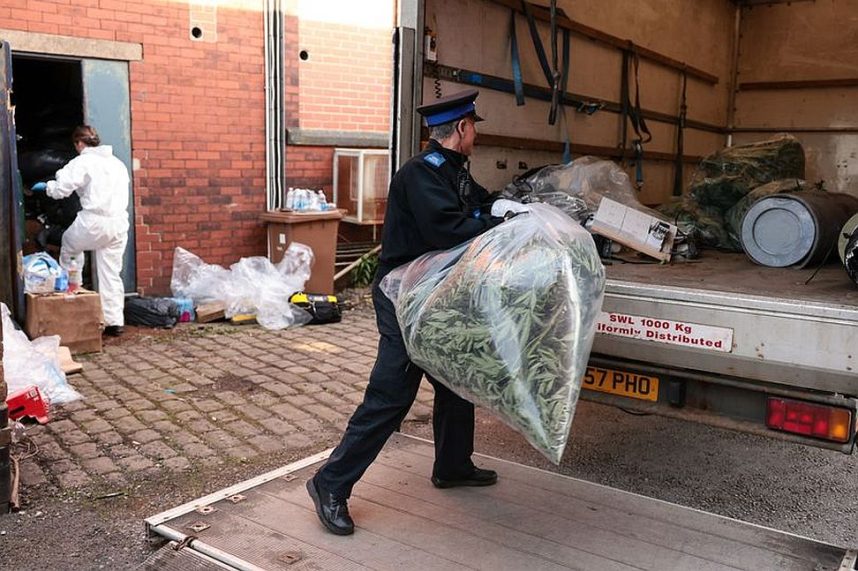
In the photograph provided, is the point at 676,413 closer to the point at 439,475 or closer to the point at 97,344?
the point at 439,475

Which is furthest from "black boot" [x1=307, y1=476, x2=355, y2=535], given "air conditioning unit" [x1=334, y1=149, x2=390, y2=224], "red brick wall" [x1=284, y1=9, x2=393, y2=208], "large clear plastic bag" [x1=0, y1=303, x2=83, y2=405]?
"air conditioning unit" [x1=334, y1=149, x2=390, y2=224]

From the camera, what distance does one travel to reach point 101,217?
6828mm

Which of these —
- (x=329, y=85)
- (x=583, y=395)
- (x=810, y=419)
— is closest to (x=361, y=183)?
(x=329, y=85)

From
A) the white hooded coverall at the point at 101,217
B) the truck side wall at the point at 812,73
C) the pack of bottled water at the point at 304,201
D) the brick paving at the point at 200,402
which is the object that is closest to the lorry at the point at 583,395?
the brick paving at the point at 200,402

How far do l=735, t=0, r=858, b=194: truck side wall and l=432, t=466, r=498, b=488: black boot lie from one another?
4.90m

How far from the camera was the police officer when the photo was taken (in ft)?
10.2

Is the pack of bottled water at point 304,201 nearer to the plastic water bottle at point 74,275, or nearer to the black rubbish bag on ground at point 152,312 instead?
the black rubbish bag on ground at point 152,312

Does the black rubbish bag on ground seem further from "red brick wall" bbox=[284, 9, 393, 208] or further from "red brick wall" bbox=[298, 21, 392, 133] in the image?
"red brick wall" bbox=[298, 21, 392, 133]

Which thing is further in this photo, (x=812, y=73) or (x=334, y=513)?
(x=812, y=73)

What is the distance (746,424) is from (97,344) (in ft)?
16.6

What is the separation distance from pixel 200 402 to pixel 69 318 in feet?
5.54

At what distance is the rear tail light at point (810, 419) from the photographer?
2975 millimetres

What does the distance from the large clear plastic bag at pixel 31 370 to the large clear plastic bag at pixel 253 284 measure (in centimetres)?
227

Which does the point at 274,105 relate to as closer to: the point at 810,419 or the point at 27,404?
the point at 27,404
